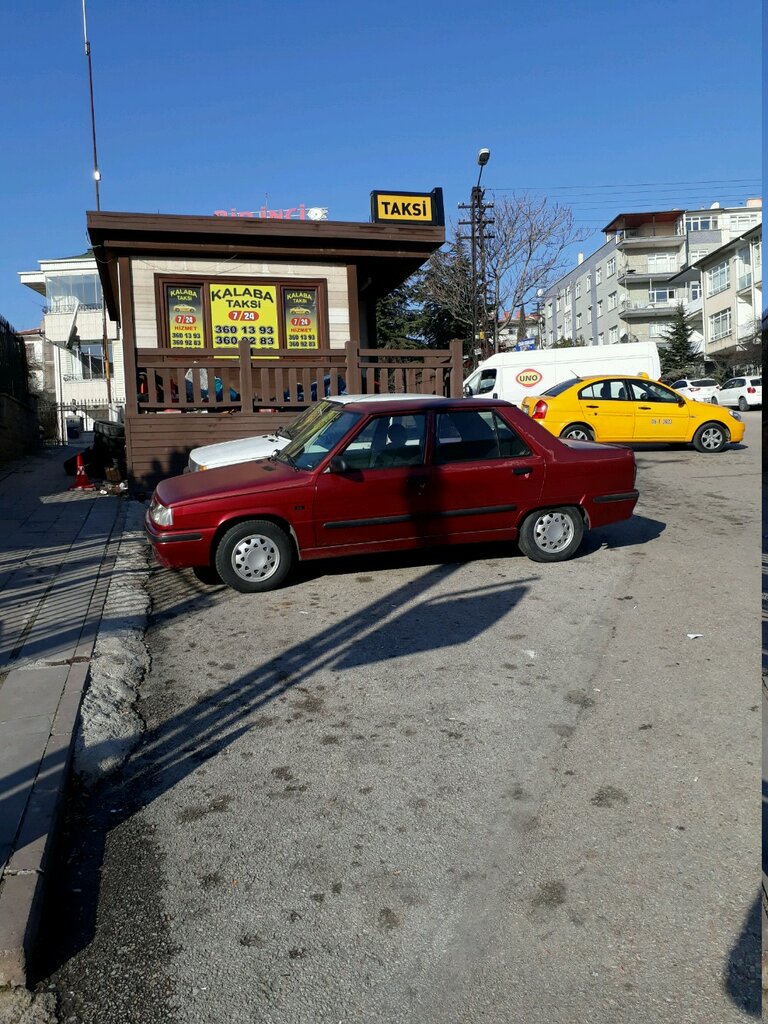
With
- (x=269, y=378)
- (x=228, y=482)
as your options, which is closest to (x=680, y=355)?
(x=269, y=378)

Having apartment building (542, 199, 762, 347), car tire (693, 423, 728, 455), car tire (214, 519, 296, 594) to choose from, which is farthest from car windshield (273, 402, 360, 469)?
apartment building (542, 199, 762, 347)

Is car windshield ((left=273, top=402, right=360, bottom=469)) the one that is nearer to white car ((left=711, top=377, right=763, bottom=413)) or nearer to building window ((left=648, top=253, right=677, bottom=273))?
white car ((left=711, top=377, right=763, bottom=413))

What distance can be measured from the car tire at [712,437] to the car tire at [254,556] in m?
11.6

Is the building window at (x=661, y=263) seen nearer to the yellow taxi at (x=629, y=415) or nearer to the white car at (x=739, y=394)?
the white car at (x=739, y=394)

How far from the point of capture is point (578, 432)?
52.3 feet

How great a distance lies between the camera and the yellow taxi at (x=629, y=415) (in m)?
15.8

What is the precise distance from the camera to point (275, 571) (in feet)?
24.7

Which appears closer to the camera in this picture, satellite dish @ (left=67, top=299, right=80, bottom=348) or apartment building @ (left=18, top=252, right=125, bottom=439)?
satellite dish @ (left=67, top=299, right=80, bottom=348)

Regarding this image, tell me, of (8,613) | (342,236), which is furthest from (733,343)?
(8,613)

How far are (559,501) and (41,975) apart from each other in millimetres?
6229

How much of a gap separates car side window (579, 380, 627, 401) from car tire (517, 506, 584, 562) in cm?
812

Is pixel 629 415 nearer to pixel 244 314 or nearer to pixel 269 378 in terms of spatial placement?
pixel 269 378

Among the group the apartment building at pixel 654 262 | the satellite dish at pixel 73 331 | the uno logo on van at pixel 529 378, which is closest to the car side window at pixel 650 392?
the uno logo on van at pixel 529 378

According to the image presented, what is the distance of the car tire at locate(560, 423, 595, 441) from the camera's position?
1578 cm
